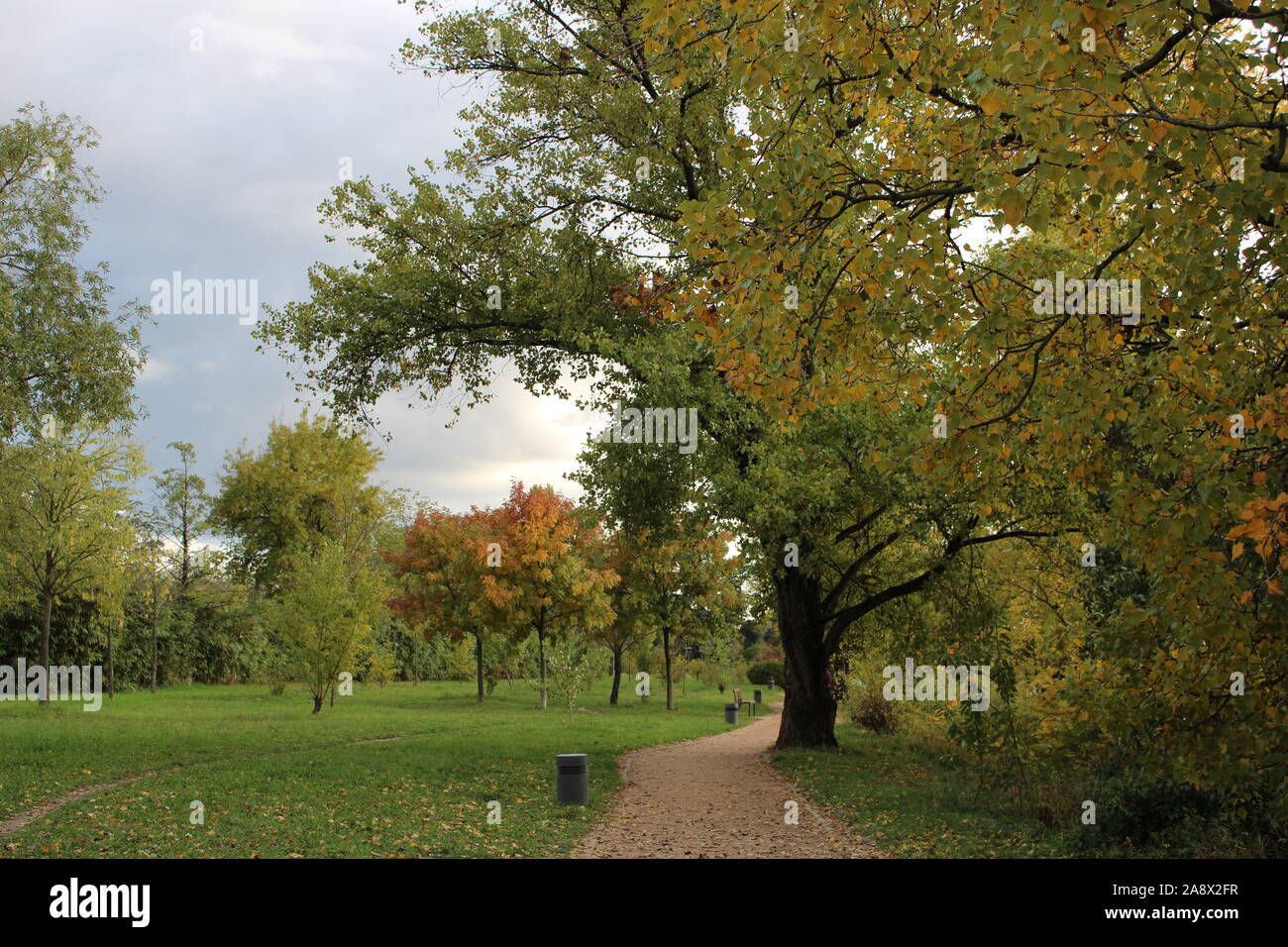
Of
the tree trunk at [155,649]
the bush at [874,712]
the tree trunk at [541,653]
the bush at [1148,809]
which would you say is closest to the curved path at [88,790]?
the bush at [1148,809]

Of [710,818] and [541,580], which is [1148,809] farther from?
[541,580]

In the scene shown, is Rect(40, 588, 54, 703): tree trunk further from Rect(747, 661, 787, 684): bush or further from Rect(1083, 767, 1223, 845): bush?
Result: Rect(747, 661, 787, 684): bush

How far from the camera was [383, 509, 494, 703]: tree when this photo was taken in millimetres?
32125

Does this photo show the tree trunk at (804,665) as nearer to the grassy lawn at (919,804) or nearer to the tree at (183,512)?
the grassy lawn at (919,804)

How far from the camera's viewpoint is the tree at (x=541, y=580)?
2989cm

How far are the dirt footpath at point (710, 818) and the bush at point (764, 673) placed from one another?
32.5m

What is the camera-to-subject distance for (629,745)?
783 inches

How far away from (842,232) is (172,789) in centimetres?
1068

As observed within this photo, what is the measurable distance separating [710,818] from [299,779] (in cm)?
569

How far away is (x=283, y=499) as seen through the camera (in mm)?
42188

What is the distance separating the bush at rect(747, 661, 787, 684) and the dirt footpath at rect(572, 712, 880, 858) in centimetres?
3251

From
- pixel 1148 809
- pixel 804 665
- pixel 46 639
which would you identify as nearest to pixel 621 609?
pixel 804 665
